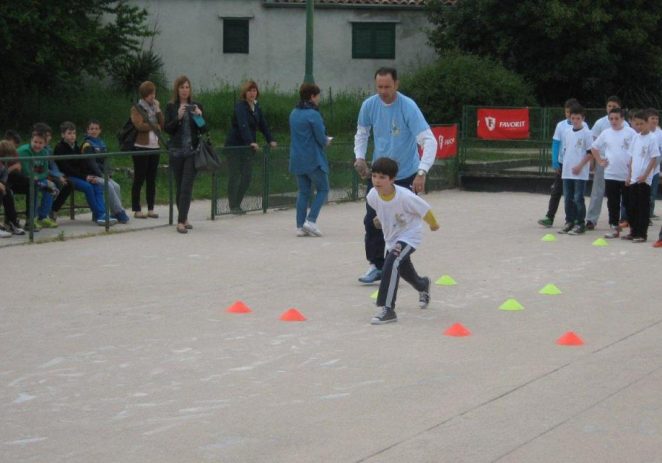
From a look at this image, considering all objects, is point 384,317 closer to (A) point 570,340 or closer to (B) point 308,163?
(A) point 570,340

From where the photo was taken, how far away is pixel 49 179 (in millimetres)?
15180

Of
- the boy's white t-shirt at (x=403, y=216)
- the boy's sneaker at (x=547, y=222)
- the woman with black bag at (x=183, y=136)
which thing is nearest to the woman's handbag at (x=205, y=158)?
the woman with black bag at (x=183, y=136)

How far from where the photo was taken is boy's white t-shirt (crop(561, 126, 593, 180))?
1608cm

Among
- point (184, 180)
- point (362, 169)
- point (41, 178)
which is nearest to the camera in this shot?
point (362, 169)

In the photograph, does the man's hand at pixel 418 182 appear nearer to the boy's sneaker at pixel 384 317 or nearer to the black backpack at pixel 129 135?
the boy's sneaker at pixel 384 317

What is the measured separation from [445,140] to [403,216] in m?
13.1

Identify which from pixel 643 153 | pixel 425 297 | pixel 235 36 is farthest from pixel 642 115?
pixel 235 36

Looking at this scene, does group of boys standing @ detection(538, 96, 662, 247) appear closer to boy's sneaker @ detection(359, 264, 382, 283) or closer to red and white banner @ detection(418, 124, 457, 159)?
boy's sneaker @ detection(359, 264, 382, 283)

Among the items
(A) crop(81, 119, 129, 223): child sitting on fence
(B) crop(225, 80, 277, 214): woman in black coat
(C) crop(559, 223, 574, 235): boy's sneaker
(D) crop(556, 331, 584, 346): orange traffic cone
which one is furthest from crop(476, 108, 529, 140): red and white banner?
(D) crop(556, 331, 584, 346): orange traffic cone

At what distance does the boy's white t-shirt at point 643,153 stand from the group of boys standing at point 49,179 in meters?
6.33

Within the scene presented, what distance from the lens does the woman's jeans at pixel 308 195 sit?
15133mm

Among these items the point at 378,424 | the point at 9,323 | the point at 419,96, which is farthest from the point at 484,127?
the point at 378,424

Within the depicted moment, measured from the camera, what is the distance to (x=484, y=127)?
23922 mm

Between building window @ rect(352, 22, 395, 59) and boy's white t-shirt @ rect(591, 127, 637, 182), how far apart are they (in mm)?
21806
